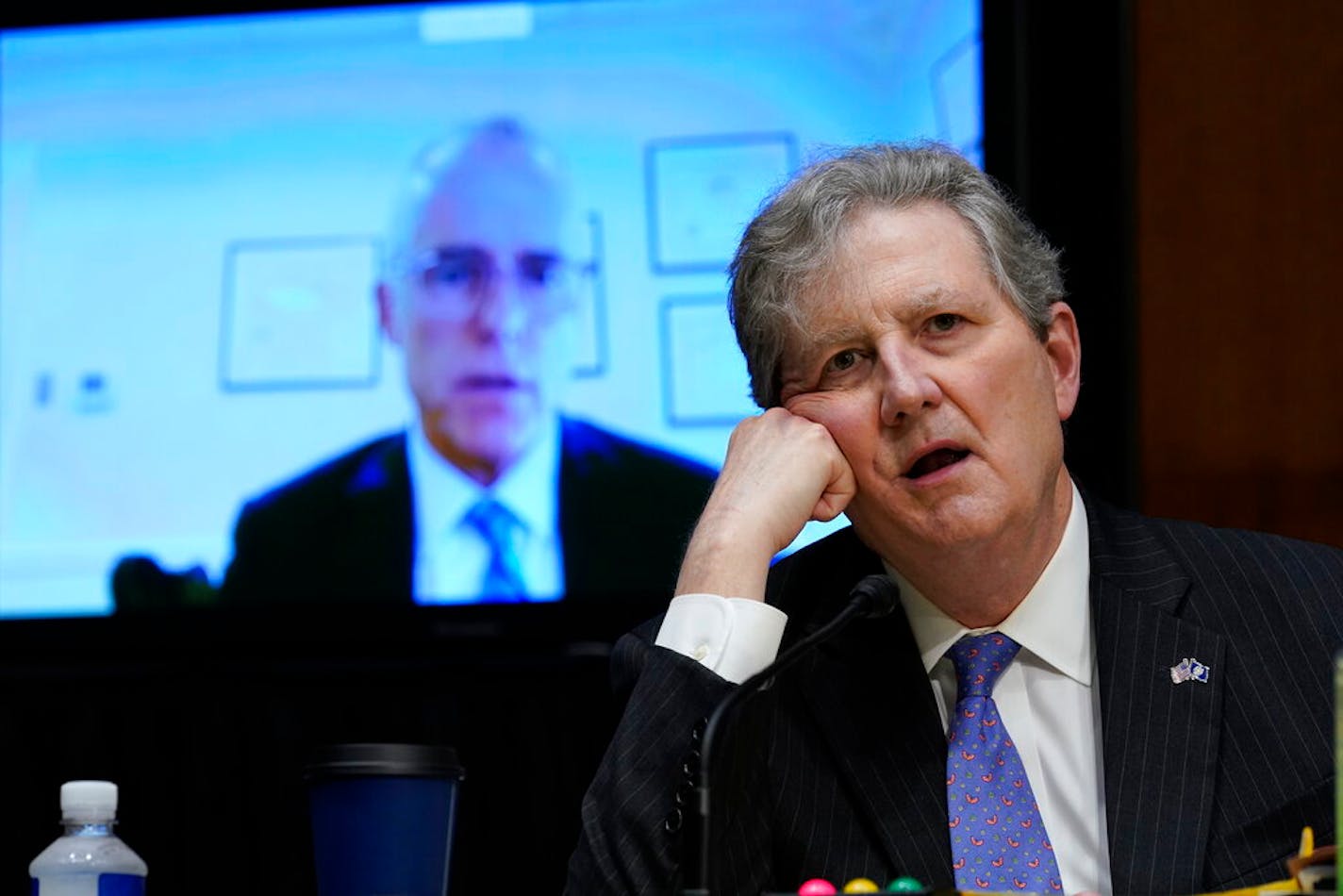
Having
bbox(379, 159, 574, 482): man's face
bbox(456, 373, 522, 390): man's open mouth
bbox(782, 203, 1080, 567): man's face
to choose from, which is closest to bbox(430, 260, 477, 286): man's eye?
bbox(379, 159, 574, 482): man's face

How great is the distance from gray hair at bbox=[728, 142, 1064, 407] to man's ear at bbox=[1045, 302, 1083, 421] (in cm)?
2

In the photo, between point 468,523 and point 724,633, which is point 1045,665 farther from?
point 468,523

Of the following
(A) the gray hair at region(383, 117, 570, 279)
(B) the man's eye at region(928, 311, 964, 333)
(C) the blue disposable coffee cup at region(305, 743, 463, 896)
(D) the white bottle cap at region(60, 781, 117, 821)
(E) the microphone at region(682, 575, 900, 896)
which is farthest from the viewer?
(A) the gray hair at region(383, 117, 570, 279)

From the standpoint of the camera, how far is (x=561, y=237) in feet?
10.8

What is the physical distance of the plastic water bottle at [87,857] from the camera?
1.74 meters

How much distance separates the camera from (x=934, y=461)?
6.18ft

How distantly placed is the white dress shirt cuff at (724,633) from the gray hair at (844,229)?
372mm

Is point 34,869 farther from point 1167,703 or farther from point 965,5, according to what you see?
point 965,5

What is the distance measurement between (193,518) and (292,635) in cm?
30

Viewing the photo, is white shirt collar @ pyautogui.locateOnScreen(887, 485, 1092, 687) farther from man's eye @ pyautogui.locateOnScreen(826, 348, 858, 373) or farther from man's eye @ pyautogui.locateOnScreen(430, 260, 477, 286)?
man's eye @ pyautogui.locateOnScreen(430, 260, 477, 286)

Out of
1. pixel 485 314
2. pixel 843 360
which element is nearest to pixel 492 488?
pixel 485 314

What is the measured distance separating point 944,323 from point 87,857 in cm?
108

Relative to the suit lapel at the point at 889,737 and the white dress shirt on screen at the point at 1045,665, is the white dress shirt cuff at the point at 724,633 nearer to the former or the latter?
the white dress shirt on screen at the point at 1045,665

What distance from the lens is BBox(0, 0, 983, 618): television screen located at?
3.27 metres
